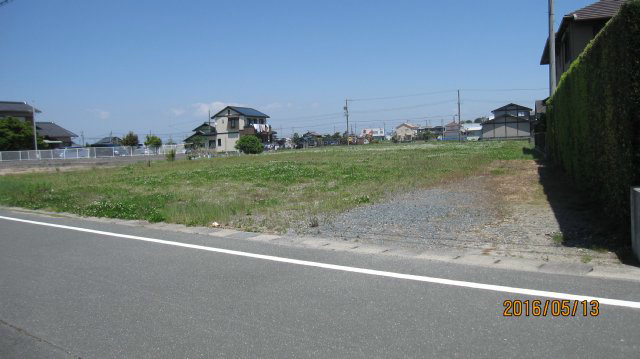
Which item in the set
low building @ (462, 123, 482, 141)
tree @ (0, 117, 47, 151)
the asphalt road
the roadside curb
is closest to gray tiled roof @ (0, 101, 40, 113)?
tree @ (0, 117, 47, 151)

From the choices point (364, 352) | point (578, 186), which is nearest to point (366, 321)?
point (364, 352)

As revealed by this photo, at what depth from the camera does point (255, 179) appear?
20.9 m

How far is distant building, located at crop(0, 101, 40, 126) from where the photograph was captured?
2607 inches

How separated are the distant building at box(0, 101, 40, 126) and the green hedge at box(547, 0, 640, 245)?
7138cm

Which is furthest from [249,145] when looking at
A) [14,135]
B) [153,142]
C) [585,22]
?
[585,22]

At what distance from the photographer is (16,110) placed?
2635 inches

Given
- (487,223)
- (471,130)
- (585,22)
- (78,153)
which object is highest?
(585,22)

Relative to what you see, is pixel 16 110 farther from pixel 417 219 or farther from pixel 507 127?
pixel 507 127

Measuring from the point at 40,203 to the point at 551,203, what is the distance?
571 inches

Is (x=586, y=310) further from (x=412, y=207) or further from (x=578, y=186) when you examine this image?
(x=578, y=186)

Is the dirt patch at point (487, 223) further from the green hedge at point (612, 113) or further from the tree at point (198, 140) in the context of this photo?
the tree at point (198, 140)

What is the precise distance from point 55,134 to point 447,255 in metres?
79.9

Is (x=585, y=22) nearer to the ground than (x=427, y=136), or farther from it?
farther from it

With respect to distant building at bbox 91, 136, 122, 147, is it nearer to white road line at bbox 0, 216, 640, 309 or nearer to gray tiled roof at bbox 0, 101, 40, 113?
gray tiled roof at bbox 0, 101, 40, 113
